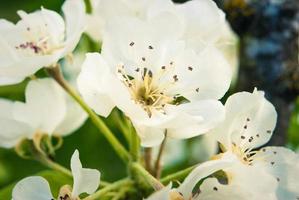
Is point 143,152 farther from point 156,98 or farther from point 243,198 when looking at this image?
point 243,198

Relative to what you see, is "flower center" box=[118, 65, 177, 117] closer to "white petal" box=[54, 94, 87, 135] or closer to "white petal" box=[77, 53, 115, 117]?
Answer: "white petal" box=[77, 53, 115, 117]

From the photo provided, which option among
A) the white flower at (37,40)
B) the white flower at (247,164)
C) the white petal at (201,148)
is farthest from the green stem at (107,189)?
the white petal at (201,148)

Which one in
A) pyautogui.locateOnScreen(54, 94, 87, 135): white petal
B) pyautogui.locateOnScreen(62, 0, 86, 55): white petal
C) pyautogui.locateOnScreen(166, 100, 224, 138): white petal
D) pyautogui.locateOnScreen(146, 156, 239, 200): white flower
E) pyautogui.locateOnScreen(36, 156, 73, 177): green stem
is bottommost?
pyautogui.locateOnScreen(54, 94, 87, 135): white petal

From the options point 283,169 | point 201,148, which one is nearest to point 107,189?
point 283,169

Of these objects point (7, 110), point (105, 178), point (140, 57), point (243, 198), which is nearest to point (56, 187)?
point (7, 110)

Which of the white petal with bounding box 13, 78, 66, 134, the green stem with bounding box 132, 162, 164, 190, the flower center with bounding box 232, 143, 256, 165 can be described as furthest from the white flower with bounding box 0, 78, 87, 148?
the flower center with bounding box 232, 143, 256, 165

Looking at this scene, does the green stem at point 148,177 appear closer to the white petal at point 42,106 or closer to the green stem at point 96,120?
the green stem at point 96,120
